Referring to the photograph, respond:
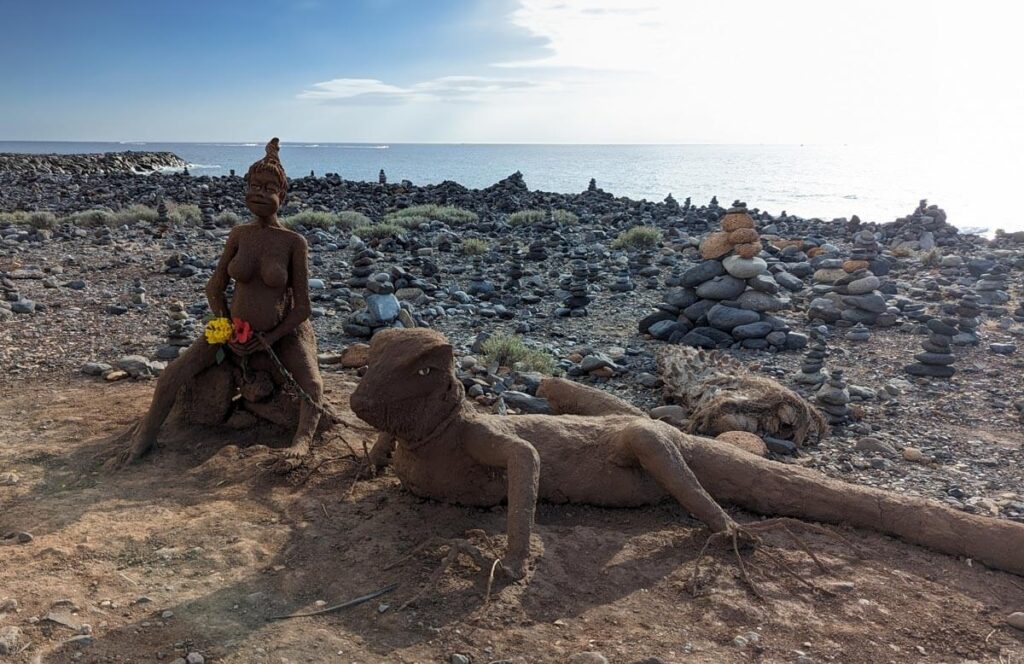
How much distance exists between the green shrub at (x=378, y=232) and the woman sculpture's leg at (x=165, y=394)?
1196cm

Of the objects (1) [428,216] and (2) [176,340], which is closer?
(2) [176,340]

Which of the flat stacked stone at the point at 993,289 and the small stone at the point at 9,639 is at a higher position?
the flat stacked stone at the point at 993,289

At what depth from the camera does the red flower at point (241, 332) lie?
5.70m

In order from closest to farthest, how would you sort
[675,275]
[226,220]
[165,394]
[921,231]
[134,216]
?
[165,394] < [675,275] < [134,216] < [226,220] < [921,231]

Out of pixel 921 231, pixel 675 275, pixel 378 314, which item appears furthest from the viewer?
pixel 921 231

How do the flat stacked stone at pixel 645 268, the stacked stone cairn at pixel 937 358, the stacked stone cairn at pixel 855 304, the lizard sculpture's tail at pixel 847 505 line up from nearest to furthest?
the lizard sculpture's tail at pixel 847 505 → the stacked stone cairn at pixel 937 358 → the stacked stone cairn at pixel 855 304 → the flat stacked stone at pixel 645 268

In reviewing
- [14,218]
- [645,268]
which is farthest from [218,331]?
[14,218]

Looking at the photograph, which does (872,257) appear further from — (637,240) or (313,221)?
(313,221)

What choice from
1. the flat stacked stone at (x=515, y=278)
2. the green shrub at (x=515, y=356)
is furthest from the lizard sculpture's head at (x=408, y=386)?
the flat stacked stone at (x=515, y=278)

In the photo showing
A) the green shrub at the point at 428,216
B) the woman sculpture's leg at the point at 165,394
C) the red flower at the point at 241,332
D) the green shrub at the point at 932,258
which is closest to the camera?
the woman sculpture's leg at the point at 165,394

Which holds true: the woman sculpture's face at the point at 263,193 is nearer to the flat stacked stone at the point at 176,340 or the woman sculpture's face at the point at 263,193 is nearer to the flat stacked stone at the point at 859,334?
the flat stacked stone at the point at 176,340

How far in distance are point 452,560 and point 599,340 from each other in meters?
6.58

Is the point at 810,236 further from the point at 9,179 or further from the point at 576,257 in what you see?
the point at 9,179

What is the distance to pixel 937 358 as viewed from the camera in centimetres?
847
